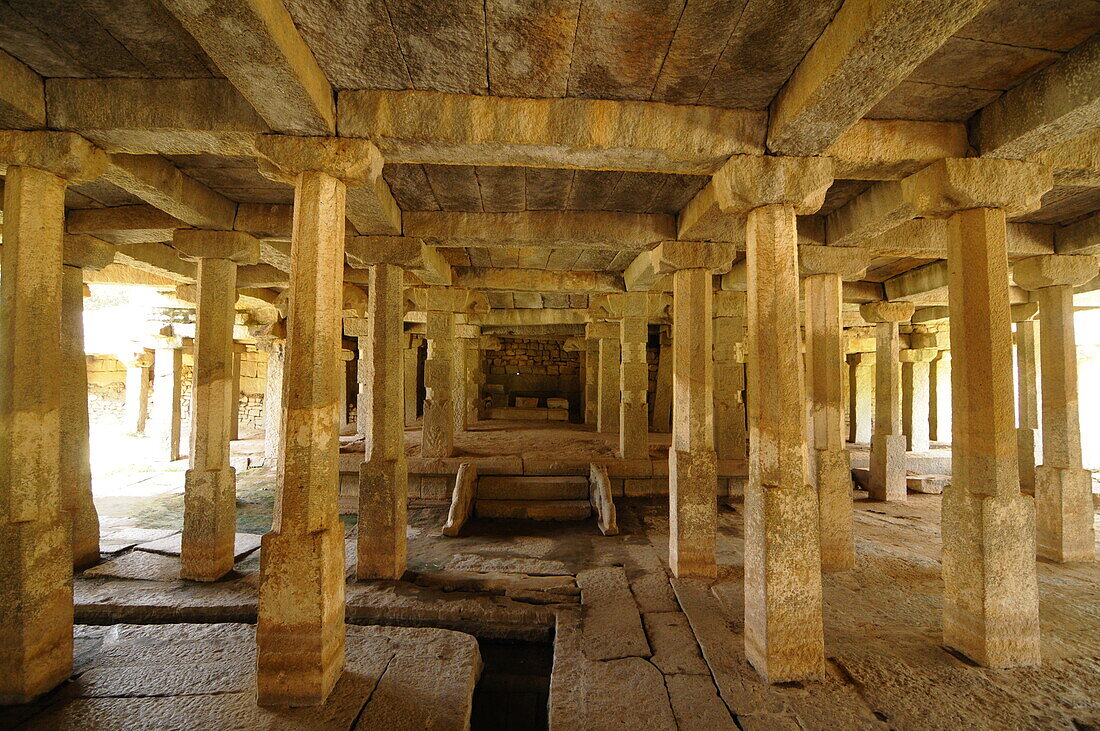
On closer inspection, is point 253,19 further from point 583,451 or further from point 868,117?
point 583,451

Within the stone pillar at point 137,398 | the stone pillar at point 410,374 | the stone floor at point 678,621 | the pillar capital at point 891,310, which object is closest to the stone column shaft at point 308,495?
the stone floor at point 678,621

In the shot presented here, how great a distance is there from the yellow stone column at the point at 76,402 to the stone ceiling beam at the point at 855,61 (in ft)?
21.9

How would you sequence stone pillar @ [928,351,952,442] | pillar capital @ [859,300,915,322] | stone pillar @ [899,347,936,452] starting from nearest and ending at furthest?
pillar capital @ [859,300,915,322]
stone pillar @ [899,347,936,452]
stone pillar @ [928,351,952,442]

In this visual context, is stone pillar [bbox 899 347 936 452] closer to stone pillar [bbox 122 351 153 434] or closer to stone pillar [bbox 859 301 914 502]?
stone pillar [bbox 859 301 914 502]

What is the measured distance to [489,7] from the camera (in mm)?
2209

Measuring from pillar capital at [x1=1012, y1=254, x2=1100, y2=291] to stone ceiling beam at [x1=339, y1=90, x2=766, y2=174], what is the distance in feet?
16.5

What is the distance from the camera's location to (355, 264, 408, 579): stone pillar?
4.62 m

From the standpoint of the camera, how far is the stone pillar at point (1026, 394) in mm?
7629

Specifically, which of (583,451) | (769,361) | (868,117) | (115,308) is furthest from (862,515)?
(115,308)

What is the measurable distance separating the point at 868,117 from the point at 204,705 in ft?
19.0

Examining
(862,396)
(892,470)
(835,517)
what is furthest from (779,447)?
(862,396)

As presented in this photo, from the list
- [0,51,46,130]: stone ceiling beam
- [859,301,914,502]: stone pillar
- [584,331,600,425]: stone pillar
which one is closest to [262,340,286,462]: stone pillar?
[584,331,600,425]: stone pillar

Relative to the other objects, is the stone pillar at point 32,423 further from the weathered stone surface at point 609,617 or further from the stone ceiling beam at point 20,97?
the weathered stone surface at point 609,617

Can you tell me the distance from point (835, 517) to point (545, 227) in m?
4.55
